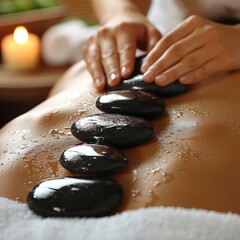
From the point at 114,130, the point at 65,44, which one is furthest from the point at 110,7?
the point at 114,130

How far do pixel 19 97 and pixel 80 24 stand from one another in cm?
42

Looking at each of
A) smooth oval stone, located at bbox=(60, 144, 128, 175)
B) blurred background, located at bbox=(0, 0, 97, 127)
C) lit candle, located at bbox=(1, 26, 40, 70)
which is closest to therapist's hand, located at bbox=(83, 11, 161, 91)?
smooth oval stone, located at bbox=(60, 144, 128, 175)

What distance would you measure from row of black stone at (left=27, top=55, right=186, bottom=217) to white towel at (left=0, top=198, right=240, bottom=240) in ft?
0.06

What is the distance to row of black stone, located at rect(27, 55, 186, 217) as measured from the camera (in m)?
0.60

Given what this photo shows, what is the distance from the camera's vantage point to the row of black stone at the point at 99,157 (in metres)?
0.60

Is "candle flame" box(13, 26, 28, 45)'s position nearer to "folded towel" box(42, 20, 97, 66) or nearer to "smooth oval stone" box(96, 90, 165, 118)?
"folded towel" box(42, 20, 97, 66)

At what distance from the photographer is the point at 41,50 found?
1.96 meters

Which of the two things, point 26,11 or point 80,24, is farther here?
point 26,11

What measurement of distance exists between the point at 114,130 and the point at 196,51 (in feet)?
1.06

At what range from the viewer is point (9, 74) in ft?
5.91

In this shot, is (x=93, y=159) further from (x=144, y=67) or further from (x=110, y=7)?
(x=110, y=7)

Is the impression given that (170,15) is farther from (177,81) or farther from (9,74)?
(9,74)

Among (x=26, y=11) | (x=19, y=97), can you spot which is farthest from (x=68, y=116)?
(x=26, y=11)

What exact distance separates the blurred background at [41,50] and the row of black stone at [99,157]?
0.91 metres
